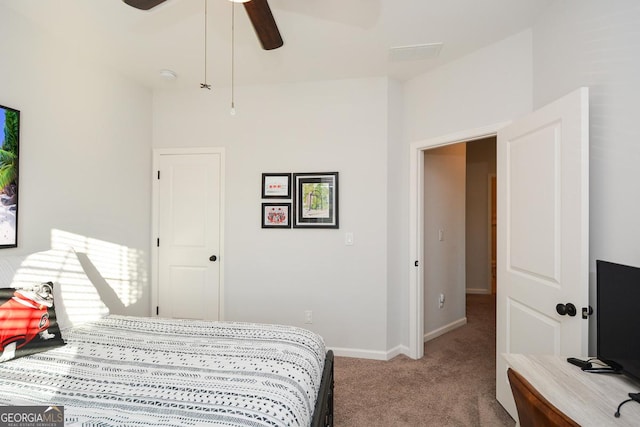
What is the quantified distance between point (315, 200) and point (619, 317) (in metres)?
2.27

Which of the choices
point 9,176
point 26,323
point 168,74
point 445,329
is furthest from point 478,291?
point 9,176

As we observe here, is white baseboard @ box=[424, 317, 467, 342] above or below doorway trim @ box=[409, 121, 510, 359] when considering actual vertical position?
below

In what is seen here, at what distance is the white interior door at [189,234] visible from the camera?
3.21 metres

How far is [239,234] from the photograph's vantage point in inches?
124

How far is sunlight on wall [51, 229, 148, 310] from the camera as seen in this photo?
242 cm

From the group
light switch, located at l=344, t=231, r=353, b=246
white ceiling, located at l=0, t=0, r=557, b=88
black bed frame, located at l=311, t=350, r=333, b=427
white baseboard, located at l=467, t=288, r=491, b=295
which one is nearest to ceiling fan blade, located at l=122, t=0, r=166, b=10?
white ceiling, located at l=0, t=0, r=557, b=88

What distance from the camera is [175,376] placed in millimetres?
1277

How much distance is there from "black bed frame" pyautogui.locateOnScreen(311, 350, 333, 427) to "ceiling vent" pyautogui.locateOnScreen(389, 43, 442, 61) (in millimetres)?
2335

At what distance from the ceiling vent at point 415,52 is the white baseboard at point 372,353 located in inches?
104

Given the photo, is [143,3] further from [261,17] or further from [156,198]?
[156,198]

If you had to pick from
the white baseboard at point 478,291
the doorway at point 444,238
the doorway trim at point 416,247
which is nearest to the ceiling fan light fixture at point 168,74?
the doorway trim at point 416,247

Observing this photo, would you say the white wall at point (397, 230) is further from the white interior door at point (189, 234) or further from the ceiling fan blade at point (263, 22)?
the white interior door at point (189, 234)

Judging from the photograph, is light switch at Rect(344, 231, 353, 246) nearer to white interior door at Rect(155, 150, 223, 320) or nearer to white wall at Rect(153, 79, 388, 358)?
white wall at Rect(153, 79, 388, 358)

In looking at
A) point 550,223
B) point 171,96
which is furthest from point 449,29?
point 171,96
